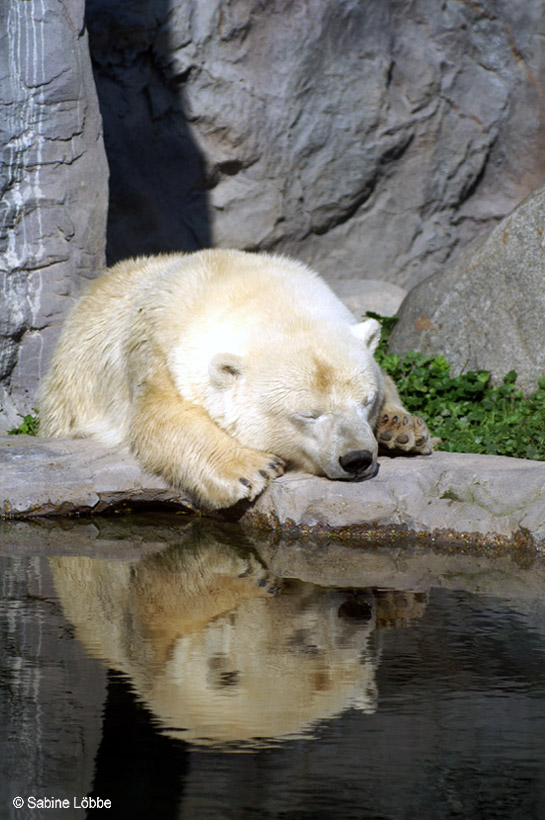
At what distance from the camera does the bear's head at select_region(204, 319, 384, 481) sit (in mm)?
4887

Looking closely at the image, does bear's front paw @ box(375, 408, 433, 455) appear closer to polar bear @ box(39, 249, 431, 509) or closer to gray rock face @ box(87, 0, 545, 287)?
polar bear @ box(39, 249, 431, 509)

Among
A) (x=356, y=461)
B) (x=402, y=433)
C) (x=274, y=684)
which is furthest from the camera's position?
(x=402, y=433)

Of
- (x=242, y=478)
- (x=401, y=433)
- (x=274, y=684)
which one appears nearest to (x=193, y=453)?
(x=242, y=478)

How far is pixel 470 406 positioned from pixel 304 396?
242 cm

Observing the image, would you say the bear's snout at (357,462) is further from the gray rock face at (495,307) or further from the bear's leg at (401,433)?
the gray rock face at (495,307)

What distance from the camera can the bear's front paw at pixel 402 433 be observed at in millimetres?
5363

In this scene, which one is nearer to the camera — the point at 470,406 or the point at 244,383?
the point at 244,383

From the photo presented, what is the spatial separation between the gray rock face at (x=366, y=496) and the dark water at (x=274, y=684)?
0.54ft

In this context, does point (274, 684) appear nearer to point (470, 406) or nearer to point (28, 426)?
point (470, 406)

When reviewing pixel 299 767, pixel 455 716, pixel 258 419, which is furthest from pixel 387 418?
pixel 299 767

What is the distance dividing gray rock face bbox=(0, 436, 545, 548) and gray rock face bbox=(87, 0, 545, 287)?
3897mm

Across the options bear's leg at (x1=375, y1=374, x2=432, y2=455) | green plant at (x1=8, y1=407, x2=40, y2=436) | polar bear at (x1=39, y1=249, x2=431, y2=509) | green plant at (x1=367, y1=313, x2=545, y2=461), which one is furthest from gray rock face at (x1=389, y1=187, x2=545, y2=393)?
green plant at (x1=8, y1=407, x2=40, y2=436)

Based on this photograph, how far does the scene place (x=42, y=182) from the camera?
7066mm

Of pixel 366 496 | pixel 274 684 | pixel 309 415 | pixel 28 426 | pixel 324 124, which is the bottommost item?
pixel 28 426
